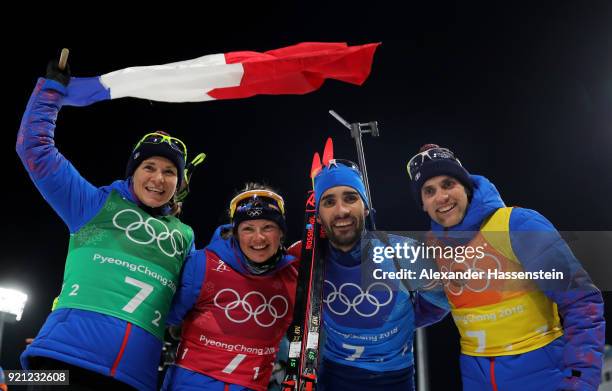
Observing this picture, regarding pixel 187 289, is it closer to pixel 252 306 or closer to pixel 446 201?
pixel 252 306

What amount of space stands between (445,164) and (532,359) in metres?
1.40

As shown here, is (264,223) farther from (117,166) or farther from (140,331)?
(117,166)

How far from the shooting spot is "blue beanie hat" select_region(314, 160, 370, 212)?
4230 mm

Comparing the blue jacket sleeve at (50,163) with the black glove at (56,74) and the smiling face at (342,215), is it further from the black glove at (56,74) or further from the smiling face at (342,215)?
the smiling face at (342,215)

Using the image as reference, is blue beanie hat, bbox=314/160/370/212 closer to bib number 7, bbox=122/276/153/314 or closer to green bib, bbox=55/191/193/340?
green bib, bbox=55/191/193/340

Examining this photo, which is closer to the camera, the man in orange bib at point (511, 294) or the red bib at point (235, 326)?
the man in orange bib at point (511, 294)

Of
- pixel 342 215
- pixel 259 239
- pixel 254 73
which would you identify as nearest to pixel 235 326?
pixel 259 239

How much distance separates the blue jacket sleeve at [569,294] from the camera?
9.46 feet

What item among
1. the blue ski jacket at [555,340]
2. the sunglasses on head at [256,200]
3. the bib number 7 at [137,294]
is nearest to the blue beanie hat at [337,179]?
the sunglasses on head at [256,200]

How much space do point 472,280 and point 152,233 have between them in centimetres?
232

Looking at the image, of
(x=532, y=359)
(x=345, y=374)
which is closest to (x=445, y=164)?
(x=532, y=359)

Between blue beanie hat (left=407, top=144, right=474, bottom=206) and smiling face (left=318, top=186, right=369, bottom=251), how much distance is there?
1.57 ft

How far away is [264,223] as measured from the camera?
13.3 ft

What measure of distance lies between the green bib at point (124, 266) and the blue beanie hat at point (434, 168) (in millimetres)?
1899
